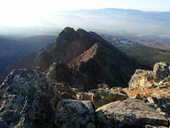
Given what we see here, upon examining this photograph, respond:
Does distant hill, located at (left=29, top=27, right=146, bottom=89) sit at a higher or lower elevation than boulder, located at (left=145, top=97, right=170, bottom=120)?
lower

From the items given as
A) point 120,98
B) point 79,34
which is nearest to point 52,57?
point 79,34

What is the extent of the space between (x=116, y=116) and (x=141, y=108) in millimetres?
1804

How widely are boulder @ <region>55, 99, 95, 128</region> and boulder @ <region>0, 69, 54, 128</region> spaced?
43 centimetres

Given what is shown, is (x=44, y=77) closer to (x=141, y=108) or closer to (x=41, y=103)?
(x=41, y=103)

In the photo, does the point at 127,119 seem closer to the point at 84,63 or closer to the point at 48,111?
the point at 48,111

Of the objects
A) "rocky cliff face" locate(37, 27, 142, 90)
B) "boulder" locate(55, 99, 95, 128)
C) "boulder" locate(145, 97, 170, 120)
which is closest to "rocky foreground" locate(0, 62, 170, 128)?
"boulder" locate(55, 99, 95, 128)

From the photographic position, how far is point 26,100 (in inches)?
623

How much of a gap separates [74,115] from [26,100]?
2.10 meters

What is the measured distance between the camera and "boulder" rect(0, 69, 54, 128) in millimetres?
15250

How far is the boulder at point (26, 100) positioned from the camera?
50.0 ft

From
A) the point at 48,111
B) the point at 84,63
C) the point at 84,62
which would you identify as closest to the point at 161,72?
the point at 48,111

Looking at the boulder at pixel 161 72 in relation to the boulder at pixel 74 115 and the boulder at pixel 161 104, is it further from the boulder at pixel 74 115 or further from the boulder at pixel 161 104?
the boulder at pixel 74 115

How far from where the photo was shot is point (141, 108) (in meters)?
17.6

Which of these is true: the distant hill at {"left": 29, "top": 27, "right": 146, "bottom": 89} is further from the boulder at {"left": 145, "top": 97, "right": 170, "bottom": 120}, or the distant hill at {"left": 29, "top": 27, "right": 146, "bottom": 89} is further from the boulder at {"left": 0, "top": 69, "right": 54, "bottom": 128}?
the boulder at {"left": 0, "top": 69, "right": 54, "bottom": 128}
